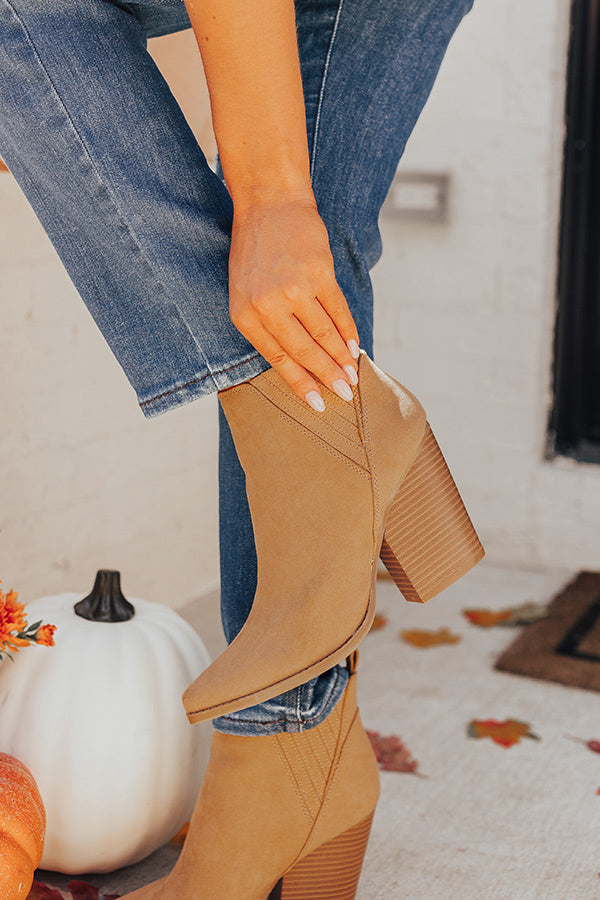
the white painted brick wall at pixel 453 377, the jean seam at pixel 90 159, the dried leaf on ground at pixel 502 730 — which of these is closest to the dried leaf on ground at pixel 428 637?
the dried leaf on ground at pixel 502 730

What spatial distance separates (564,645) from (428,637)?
21 centimetres

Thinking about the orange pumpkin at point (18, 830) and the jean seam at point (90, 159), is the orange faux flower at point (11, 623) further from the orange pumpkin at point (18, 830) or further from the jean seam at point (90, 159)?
the jean seam at point (90, 159)

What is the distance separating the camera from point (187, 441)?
1749mm

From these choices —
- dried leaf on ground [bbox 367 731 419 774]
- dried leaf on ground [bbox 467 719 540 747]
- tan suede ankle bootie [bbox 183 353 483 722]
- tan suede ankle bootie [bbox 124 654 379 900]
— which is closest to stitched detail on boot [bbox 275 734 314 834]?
tan suede ankle bootie [bbox 124 654 379 900]

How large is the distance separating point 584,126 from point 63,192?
59.0 inches

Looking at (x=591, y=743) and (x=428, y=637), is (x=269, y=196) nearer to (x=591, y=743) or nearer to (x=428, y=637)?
(x=591, y=743)

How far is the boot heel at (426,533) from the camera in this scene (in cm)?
78

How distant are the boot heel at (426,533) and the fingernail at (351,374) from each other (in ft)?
0.31

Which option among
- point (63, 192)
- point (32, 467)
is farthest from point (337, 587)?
point (32, 467)

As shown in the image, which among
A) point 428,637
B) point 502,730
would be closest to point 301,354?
point 502,730

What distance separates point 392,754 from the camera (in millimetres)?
1211

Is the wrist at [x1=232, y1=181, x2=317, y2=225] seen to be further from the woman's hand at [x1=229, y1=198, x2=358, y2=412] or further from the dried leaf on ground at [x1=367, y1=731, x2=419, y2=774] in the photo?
the dried leaf on ground at [x1=367, y1=731, x2=419, y2=774]

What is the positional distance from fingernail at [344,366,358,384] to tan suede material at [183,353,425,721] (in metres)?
0.01

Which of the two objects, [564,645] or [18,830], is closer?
[18,830]
